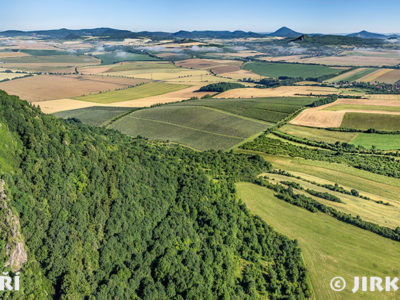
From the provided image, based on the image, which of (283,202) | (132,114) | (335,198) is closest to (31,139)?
(283,202)

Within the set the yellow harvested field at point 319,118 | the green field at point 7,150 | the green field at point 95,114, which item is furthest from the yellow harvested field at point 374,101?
the green field at point 7,150

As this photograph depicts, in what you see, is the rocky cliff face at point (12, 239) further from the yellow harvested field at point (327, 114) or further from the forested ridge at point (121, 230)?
the yellow harvested field at point (327, 114)

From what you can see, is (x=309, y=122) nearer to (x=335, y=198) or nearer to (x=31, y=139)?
(x=335, y=198)

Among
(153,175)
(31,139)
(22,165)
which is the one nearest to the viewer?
(22,165)

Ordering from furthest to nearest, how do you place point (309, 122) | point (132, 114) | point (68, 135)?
point (132, 114), point (309, 122), point (68, 135)

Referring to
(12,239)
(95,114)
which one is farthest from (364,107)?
(12,239)

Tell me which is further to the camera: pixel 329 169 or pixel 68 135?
pixel 329 169

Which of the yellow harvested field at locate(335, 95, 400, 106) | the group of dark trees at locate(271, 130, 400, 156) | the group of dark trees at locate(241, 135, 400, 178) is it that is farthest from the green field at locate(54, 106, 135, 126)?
the yellow harvested field at locate(335, 95, 400, 106)

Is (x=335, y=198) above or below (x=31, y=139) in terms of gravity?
below
